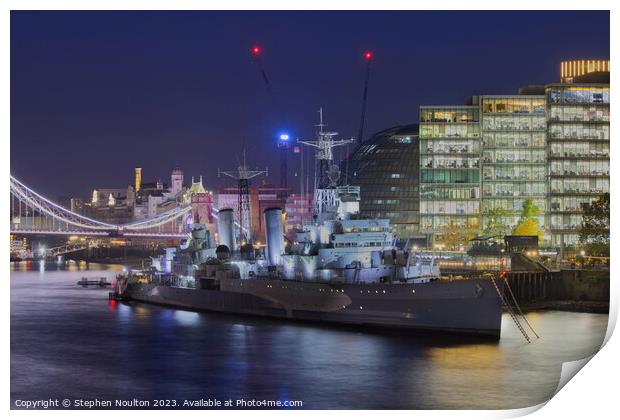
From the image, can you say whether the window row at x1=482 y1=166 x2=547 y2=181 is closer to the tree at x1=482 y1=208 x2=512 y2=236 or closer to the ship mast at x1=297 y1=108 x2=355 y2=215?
the tree at x1=482 y1=208 x2=512 y2=236

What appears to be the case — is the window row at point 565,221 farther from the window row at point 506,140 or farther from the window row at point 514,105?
the window row at point 514,105

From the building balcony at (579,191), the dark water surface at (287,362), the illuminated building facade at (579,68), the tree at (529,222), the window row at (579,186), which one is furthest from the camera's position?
the illuminated building facade at (579,68)

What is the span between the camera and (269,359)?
3531 cm

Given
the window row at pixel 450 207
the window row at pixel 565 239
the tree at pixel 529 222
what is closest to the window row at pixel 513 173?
the window row at pixel 450 207

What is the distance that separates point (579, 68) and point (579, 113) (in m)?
8.56

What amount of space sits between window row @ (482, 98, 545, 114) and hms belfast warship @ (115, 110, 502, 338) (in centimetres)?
3871

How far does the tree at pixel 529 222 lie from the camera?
80.1m

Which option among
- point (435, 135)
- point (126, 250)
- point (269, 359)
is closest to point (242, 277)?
point (269, 359)

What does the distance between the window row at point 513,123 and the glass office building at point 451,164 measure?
3.58 feet

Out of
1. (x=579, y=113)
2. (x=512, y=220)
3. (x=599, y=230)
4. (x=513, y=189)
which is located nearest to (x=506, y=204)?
(x=513, y=189)

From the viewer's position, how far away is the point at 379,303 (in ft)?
138

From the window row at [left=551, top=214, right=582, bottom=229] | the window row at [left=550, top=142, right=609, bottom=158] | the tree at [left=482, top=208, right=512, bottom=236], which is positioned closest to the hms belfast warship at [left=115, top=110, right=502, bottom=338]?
the tree at [left=482, top=208, right=512, bottom=236]

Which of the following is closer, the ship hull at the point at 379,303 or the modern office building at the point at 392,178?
the ship hull at the point at 379,303

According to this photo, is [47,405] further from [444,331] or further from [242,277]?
[242,277]
